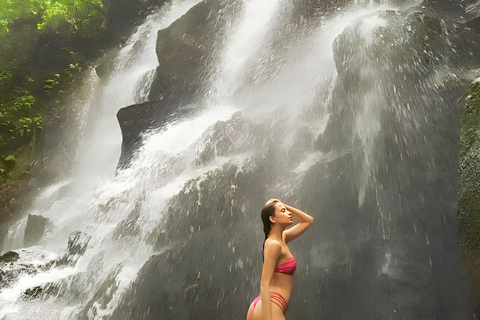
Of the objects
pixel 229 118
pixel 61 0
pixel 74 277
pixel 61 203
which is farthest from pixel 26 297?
pixel 61 0

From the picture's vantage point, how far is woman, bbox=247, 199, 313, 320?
265 cm

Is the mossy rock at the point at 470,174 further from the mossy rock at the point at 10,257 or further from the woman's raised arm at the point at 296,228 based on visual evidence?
the mossy rock at the point at 10,257

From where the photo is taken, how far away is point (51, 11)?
12.4 m

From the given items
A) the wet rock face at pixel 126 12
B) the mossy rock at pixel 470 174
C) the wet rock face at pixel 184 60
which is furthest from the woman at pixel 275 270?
the wet rock face at pixel 126 12

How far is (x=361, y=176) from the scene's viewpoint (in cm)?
517

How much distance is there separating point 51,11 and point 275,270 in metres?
13.0

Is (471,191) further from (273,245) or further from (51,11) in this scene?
(51,11)

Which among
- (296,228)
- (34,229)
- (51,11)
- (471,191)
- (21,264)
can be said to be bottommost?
(471,191)

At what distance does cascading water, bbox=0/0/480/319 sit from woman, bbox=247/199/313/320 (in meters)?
1.76

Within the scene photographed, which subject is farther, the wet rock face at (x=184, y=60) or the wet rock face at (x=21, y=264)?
the wet rock face at (x=184, y=60)

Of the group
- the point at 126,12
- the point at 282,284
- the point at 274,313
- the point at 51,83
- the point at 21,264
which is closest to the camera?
the point at 274,313

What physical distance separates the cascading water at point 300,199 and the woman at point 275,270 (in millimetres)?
1762

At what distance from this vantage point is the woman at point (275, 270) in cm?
265

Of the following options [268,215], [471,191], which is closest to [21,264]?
[268,215]
